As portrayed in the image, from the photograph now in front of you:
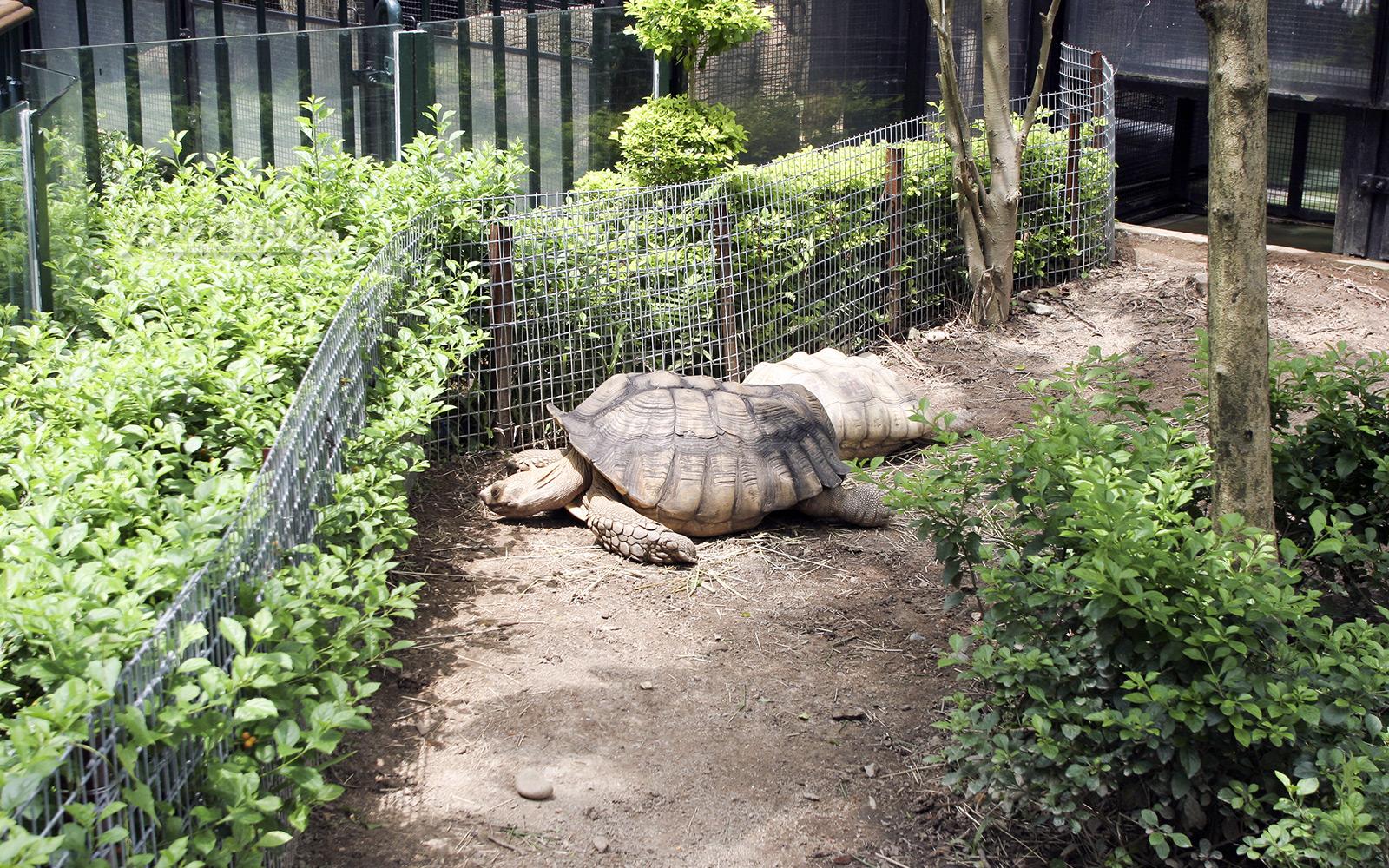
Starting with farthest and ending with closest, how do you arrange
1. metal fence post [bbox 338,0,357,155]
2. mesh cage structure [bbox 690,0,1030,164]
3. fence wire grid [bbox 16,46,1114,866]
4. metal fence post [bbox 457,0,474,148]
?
mesh cage structure [bbox 690,0,1030,164] < metal fence post [bbox 457,0,474,148] < metal fence post [bbox 338,0,357,155] < fence wire grid [bbox 16,46,1114,866]

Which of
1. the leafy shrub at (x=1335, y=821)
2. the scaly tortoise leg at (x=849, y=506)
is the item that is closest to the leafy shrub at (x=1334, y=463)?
the leafy shrub at (x=1335, y=821)

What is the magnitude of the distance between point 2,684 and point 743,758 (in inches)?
112

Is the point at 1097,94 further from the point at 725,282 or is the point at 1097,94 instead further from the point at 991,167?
the point at 725,282

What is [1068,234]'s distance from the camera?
11031 millimetres

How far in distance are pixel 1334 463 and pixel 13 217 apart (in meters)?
5.70

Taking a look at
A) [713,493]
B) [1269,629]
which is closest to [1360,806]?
[1269,629]

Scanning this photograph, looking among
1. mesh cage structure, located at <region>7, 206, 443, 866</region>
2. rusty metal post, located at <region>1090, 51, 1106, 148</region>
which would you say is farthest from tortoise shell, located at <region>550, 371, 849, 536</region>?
rusty metal post, located at <region>1090, 51, 1106, 148</region>


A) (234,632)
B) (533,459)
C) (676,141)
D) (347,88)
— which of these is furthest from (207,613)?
(347,88)

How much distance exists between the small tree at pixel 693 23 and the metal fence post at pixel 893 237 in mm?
1388

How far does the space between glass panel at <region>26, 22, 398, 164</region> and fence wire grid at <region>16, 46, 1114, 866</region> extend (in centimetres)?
154

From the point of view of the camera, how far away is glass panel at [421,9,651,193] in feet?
33.3

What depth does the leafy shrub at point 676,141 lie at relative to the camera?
9.72 m

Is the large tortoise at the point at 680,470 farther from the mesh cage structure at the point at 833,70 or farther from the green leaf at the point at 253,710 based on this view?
the mesh cage structure at the point at 833,70

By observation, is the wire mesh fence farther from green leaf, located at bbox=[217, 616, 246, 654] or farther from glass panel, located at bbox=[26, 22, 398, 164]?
green leaf, located at bbox=[217, 616, 246, 654]
